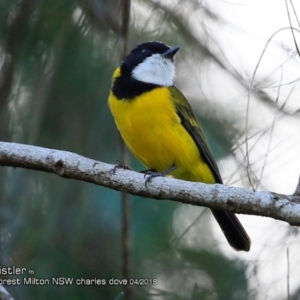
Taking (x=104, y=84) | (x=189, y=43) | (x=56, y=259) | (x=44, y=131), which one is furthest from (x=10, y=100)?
(x=189, y=43)

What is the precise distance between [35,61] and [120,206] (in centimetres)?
84

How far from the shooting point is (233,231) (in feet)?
11.0

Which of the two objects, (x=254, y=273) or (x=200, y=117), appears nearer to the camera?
(x=254, y=273)

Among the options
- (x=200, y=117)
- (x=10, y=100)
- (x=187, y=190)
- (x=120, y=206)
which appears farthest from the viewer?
(x=200, y=117)

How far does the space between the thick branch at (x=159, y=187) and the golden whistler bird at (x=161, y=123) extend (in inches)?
32.6

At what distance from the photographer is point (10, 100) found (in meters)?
2.84

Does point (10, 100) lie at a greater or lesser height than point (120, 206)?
greater

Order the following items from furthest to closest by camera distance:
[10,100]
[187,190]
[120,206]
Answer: [120,206] → [10,100] → [187,190]

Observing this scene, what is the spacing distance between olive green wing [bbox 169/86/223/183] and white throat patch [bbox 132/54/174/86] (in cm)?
11

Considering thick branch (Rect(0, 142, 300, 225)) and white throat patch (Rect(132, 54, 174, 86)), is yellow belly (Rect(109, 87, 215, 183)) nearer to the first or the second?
white throat patch (Rect(132, 54, 174, 86))

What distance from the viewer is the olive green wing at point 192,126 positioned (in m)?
3.30

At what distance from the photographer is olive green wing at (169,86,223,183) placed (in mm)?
3299

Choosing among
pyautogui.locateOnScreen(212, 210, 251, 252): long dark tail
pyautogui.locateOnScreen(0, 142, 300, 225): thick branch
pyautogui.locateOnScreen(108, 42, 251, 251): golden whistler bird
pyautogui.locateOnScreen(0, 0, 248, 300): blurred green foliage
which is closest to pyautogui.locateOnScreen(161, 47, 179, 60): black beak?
pyautogui.locateOnScreen(108, 42, 251, 251): golden whistler bird

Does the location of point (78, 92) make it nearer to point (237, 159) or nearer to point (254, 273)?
point (237, 159)
